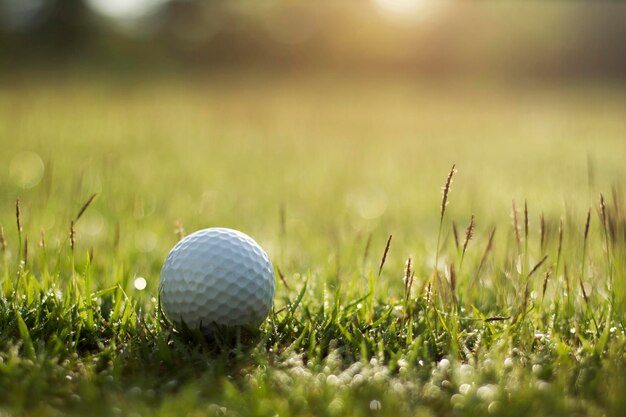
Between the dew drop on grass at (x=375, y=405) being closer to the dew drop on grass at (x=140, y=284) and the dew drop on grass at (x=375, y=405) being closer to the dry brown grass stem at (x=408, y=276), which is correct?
the dry brown grass stem at (x=408, y=276)

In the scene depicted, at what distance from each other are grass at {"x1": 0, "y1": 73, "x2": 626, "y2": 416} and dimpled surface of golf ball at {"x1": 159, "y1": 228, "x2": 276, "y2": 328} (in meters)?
0.10

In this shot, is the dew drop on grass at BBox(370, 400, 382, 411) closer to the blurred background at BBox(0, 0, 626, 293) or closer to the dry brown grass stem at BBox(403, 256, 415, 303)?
the dry brown grass stem at BBox(403, 256, 415, 303)

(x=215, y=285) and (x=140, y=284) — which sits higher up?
(x=215, y=285)

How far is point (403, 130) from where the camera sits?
13727 millimetres

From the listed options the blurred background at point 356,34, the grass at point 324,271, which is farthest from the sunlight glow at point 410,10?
the grass at point 324,271

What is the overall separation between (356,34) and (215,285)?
2851cm

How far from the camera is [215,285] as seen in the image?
2658 millimetres

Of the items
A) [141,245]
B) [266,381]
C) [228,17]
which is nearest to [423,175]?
[141,245]

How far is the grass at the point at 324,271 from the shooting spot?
7.41ft

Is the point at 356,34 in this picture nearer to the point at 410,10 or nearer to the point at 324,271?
the point at 410,10

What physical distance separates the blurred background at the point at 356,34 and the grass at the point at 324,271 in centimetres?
1606

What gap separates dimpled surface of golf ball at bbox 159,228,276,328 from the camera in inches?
104

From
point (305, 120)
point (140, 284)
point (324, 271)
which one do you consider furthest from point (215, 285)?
point (305, 120)

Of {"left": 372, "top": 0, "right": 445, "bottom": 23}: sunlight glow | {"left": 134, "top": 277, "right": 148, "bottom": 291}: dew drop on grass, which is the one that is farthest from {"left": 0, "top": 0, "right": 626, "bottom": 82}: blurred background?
{"left": 134, "top": 277, "right": 148, "bottom": 291}: dew drop on grass
